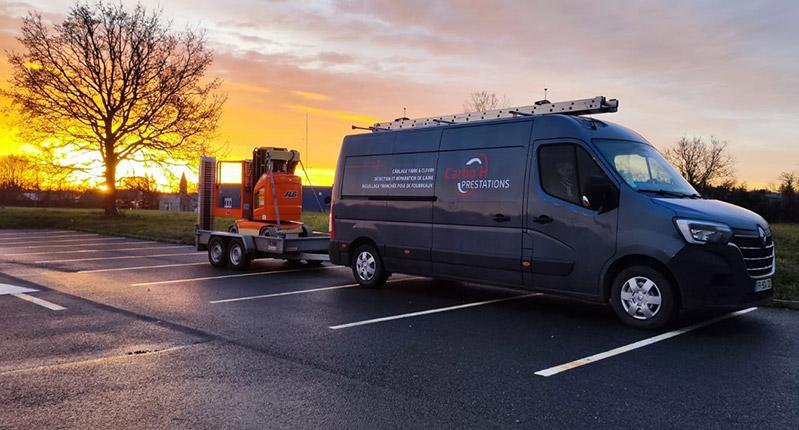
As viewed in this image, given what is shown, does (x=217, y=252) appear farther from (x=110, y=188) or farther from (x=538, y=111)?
(x=110, y=188)

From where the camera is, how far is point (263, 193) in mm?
13383

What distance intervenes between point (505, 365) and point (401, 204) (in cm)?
457

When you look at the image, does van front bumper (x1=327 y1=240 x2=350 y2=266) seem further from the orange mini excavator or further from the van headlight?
the van headlight

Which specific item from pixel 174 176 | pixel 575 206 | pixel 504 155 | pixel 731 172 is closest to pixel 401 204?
pixel 504 155

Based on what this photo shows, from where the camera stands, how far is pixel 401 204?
976 cm

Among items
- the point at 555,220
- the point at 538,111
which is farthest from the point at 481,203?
the point at 538,111

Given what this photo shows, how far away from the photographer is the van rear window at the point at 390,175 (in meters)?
9.42

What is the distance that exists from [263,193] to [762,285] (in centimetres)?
976

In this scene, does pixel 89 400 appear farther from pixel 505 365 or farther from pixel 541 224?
pixel 541 224

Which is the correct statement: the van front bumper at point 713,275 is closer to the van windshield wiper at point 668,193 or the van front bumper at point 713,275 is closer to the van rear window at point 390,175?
the van windshield wiper at point 668,193

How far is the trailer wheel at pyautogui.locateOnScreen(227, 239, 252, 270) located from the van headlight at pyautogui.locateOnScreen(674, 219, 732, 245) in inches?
350

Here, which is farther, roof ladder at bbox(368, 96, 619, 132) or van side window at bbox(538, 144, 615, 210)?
roof ladder at bbox(368, 96, 619, 132)

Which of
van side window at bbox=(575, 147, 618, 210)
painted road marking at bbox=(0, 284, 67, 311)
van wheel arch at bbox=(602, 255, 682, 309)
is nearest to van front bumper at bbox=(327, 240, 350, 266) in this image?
painted road marking at bbox=(0, 284, 67, 311)

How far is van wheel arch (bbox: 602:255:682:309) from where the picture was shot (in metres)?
6.91
